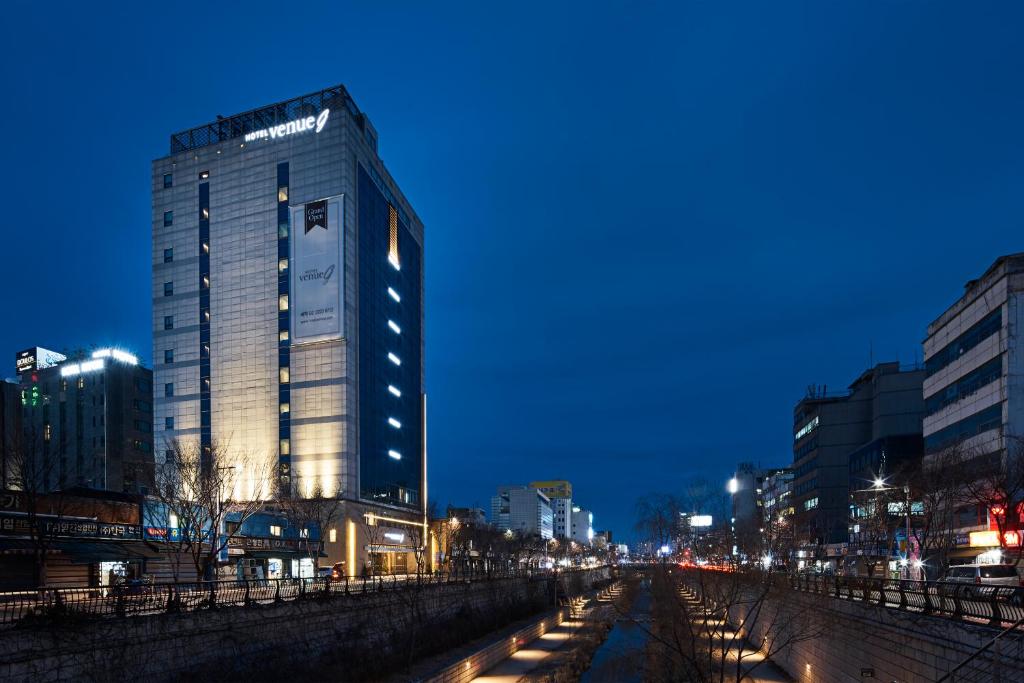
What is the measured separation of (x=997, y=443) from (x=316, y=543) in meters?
77.3

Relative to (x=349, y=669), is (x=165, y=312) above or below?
above

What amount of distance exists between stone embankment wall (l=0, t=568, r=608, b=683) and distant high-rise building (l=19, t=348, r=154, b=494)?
8257 centimetres

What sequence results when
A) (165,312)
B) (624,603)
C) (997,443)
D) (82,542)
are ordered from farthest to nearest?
(165,312) → (624,603) → (997,443) → (82,542)

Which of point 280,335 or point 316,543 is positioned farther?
point 280,335

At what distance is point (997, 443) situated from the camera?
61375mm

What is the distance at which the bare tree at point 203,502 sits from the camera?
53.9 m

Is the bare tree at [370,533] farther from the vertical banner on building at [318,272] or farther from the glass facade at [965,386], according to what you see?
the glass facade at [965,386]

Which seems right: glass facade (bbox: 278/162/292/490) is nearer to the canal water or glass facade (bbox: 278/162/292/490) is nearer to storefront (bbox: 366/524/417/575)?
storefront (bbox: 366/524/417/575)

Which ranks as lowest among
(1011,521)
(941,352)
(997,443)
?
(1011,521)

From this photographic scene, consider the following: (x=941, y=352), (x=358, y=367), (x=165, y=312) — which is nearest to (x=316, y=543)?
(x=358, y=367)

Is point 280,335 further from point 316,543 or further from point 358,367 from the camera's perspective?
point 316,543

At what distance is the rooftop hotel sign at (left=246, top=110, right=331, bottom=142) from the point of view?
11744 cm

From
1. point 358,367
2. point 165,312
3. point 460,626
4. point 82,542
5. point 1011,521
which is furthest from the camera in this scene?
point 165,312

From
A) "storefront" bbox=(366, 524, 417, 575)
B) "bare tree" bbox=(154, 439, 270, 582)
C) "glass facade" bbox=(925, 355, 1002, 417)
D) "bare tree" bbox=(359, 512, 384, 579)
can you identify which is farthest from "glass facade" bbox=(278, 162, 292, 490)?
"glass facade" bbox=(925, 355, 1002, 417)
